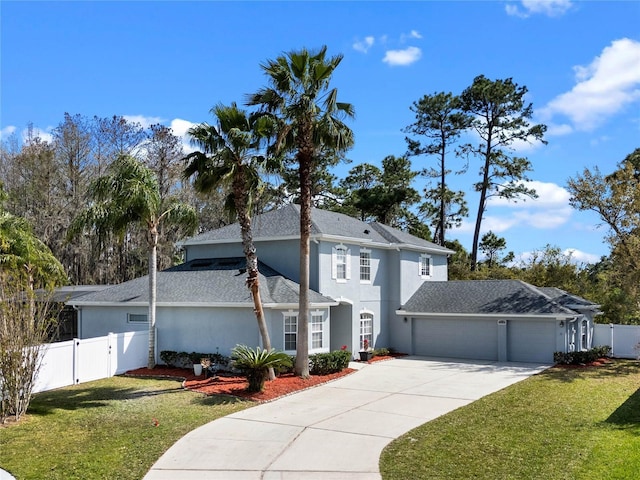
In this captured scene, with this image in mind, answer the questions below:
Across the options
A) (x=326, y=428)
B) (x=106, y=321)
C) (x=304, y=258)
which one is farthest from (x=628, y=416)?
(x=106, y=321)

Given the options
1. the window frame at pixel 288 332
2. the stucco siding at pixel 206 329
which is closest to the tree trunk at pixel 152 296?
the stucco siding at pixel 206 329

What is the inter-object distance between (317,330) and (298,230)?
14.8ft

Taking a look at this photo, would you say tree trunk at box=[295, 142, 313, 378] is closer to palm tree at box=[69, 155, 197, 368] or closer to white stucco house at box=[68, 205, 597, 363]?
white stucco house at box=[68, 205, 597, 363]

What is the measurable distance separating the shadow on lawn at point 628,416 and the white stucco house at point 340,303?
8753mm

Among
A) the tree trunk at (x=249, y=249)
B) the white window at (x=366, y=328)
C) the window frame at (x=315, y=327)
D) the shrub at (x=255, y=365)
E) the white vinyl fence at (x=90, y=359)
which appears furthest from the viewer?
the white window at (x=366, y=328)

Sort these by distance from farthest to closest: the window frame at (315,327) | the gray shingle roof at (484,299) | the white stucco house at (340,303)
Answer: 1. the gray shingle roof at (484,299)
2. the window frame at (315,327)
3. the white stucco house at (340,303)

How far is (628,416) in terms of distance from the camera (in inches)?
531

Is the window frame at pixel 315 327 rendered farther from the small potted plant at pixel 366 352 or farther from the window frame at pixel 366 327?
the window frame at pixel 366 327

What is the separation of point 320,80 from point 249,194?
4.41 m

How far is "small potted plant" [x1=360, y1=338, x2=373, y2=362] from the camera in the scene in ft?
81.2

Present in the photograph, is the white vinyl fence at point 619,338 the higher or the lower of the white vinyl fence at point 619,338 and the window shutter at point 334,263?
the lower

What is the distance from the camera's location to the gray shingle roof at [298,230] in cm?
2478

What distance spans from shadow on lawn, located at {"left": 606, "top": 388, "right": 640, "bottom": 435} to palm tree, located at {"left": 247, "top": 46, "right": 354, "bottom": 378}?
968 cm

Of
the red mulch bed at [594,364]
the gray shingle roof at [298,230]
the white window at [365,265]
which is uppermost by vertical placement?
the gray shingle roof at [298,230]
